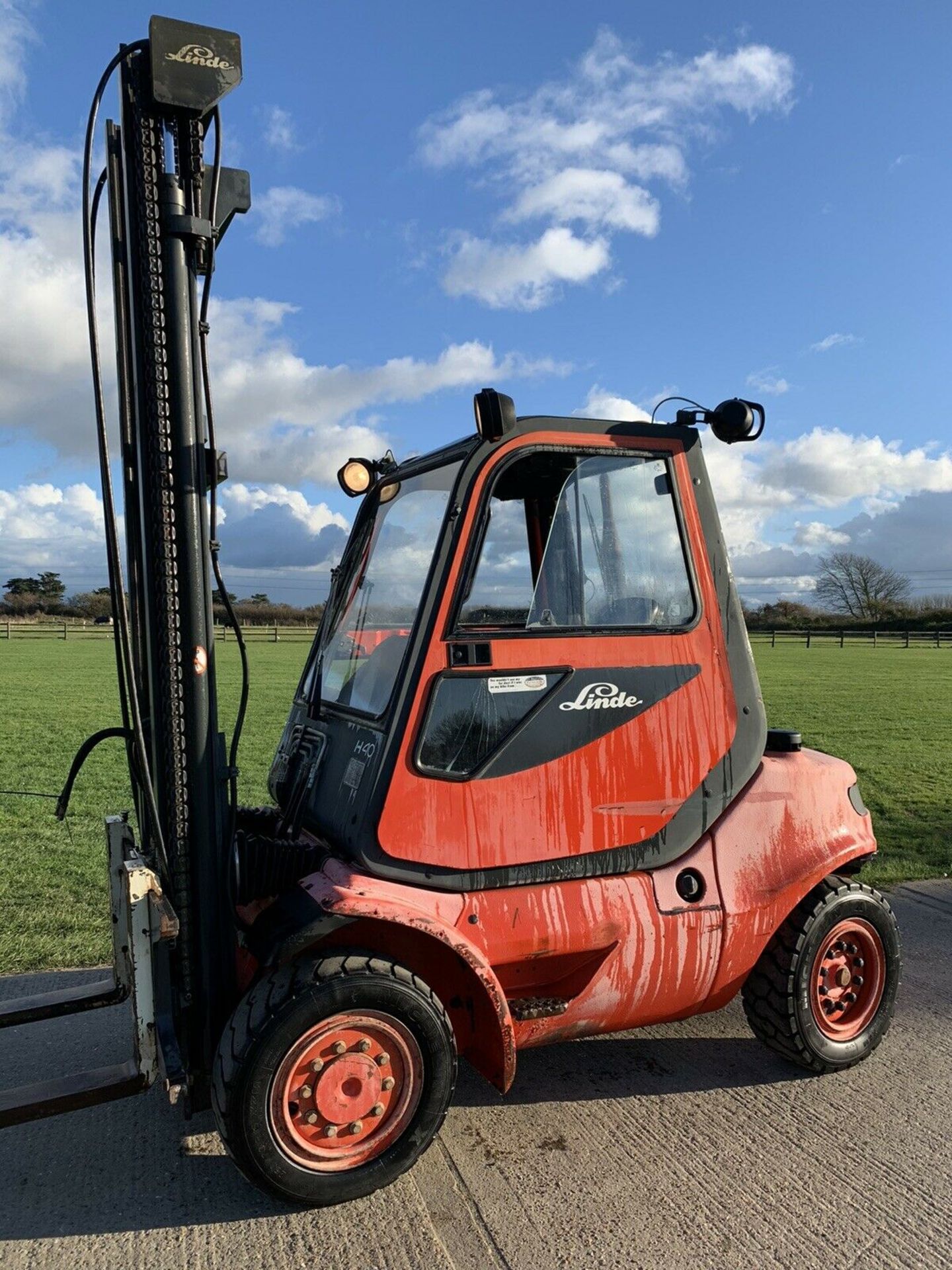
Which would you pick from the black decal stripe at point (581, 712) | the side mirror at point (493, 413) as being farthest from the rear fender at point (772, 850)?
the side mirror at point (493, 413)

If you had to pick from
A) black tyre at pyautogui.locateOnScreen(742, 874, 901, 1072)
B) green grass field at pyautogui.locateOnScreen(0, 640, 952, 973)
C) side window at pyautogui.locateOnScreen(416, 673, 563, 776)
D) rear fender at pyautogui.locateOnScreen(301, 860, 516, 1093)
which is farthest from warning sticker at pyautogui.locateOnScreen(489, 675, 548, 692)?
green grass field at pyautogui.locateOnScreen(0, 640, 952, 973)

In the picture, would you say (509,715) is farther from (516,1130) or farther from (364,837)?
(516,1130)

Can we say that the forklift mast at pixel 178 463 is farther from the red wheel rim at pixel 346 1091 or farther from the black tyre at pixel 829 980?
the black tyre at pixel 829 980

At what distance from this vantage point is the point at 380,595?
4.02 meters

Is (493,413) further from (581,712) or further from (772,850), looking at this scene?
(772,850)

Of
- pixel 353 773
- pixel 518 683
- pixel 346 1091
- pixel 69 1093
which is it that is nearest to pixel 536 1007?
pixel 346 1091

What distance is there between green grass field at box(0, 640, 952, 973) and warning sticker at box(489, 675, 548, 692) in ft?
10.8

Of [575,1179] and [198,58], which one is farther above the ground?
[198,58]

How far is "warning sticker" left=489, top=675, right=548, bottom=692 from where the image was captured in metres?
3.39

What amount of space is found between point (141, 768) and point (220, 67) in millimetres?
2417

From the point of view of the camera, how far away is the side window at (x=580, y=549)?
350 cm

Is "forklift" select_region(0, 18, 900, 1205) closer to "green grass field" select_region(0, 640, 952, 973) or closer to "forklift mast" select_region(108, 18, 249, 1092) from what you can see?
"forklift mast" select_region(108, 18, 249, 1092)

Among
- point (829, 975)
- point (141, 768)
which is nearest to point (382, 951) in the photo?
point (141, 768)

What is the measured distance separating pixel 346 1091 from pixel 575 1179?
2.84ft
